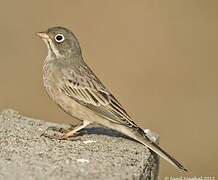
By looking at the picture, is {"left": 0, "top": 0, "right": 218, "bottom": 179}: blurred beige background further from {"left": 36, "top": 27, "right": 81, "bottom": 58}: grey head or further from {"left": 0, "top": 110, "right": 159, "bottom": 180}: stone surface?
{"left": 0, "top": 110, "right": 159, "bottom": 180}: stone surface

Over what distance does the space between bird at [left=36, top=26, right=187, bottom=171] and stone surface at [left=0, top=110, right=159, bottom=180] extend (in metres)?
0.16

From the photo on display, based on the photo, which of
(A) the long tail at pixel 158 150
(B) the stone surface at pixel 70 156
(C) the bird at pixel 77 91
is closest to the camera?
(B) the stone surface at pixel 70 156

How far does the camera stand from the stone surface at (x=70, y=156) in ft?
27.6

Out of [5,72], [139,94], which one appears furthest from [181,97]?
[5,72]

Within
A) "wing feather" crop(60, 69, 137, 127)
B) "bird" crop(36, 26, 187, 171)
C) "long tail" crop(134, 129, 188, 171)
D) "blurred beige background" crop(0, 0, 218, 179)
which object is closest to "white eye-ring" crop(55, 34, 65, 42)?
"bird" crop(36, 26, 187, 171)

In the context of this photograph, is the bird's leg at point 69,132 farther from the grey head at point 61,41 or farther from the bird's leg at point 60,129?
the grey head at point 61,41

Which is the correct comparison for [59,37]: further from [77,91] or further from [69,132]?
[69,132]

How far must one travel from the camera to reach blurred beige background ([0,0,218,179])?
63.3 ft

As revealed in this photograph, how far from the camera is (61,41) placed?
11078 millimetres

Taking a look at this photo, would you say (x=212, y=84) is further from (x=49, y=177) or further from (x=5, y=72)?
(x=49, y=177)

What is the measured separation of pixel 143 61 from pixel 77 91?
42.6 ft

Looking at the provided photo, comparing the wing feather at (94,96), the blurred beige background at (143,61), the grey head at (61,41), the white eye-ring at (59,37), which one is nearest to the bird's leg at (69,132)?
the wing feather at (94,96)

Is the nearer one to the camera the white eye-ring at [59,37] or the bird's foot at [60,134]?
the bird's foot at [60,134]

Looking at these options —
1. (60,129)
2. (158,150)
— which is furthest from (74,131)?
(158,150)
